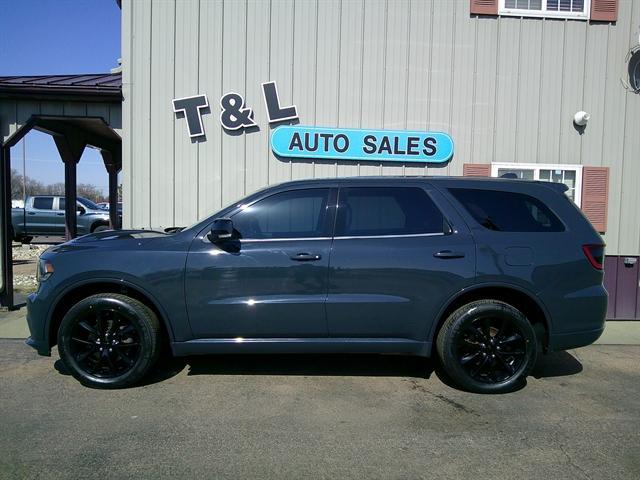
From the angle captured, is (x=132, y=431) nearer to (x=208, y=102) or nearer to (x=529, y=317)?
(x=529, y=317)

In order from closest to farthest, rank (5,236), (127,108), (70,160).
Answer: (127,108), (5,236), (70,160)

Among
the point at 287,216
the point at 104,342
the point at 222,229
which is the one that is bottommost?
the point at 104,342

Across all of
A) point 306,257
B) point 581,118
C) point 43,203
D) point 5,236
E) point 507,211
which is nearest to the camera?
point 306,257

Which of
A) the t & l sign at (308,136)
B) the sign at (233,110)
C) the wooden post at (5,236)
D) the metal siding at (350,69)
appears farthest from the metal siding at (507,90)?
the wooden post at (5,236)

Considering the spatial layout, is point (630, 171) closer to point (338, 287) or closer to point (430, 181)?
point (430, 181)

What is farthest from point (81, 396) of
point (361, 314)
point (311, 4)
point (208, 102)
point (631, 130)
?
point (631, 130)

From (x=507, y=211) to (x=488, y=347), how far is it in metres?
1.19

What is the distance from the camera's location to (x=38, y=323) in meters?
4.34

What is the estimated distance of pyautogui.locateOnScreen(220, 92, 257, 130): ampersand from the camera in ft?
23.8

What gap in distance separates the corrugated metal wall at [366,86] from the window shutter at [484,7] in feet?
0.31

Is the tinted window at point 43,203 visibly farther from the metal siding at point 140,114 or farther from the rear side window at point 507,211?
the rear side window at point 507,211

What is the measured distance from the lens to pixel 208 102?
23.9 ft

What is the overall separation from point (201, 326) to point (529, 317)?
9.41ft

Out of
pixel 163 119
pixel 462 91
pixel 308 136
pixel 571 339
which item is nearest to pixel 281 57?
pixel 308 136
